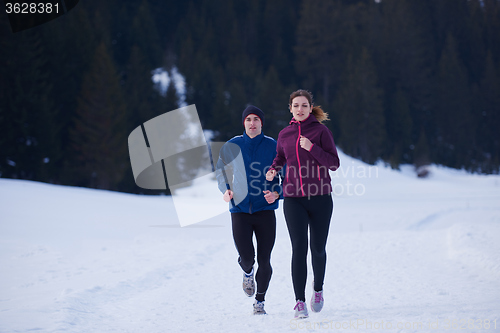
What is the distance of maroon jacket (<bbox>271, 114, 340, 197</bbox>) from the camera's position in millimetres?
3975

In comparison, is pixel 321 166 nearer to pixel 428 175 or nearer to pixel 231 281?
pixel 231 281

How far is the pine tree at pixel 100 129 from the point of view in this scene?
86.4 feet

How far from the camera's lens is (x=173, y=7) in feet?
202

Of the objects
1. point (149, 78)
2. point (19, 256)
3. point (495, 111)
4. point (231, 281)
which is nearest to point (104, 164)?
point (149, 78)

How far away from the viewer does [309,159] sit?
4008mm

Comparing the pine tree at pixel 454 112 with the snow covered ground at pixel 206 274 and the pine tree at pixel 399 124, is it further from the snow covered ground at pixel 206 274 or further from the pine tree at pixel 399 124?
the snow covered ground at pixel 206 274

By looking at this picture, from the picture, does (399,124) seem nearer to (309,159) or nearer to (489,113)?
(489,113)

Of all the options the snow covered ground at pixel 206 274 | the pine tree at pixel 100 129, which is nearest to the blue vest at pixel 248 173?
the snow covered ground at pixel 206 274

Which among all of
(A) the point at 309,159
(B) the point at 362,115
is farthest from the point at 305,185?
(B) the point at 362,115

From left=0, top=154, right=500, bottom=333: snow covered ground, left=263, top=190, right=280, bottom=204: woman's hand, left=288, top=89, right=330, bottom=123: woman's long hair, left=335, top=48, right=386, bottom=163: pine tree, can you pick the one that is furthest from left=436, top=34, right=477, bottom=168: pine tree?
left=263, top=190, right=280, bottom=204: woman's hand

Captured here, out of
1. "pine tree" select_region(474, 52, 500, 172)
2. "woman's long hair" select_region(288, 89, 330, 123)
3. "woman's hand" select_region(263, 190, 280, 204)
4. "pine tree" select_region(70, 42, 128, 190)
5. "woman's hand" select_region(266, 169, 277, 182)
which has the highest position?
"woman's long hair" select_region(288, 89, 330, 123)

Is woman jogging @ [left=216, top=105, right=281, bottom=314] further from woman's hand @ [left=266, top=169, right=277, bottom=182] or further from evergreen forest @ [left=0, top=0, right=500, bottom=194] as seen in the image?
evergreen forest @ [left=0, top=0, right=500, bottom=194]

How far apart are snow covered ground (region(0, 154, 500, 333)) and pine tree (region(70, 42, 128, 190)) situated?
12.5 m

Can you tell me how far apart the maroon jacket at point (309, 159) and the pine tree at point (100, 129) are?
78.9 feet
